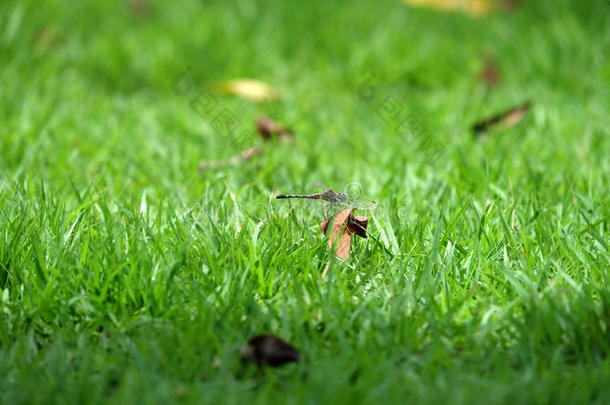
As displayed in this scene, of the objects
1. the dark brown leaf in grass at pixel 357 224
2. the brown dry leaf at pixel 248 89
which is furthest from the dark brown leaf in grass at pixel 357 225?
the brown dry leaf at pixel 248 89

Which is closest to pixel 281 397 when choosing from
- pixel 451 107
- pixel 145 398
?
pixel 145 398

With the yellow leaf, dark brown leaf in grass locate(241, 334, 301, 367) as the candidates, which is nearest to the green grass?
dark brown leaf in grass locate(241, 334, 301, 367)

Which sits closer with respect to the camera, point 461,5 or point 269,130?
point 269,130

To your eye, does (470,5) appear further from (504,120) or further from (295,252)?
(295,252)

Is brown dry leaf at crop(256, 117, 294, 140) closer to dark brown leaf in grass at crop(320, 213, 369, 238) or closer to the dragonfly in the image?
the dragonfly

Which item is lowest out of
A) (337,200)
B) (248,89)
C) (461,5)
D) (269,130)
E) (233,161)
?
(337,200)

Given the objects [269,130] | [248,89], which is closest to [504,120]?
[269,130]
